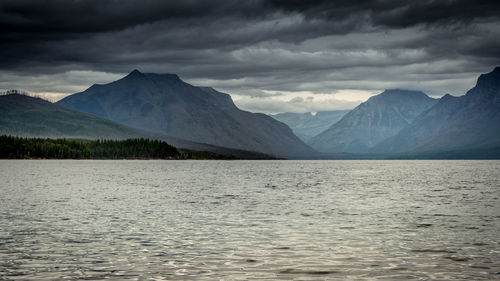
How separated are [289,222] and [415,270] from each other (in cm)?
2320

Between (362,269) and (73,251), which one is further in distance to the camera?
(73,251)

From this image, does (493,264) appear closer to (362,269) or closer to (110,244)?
(362,269)

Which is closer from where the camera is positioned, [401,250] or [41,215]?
[401,250]

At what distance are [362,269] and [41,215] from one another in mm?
39283

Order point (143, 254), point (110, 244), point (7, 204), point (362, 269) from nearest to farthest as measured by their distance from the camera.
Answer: point (362, 269), point (143, 254), point (110, 244), point (7, 204)

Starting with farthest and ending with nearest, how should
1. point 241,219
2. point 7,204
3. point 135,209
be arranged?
point 7,204 → point 135,209 → point 241,219

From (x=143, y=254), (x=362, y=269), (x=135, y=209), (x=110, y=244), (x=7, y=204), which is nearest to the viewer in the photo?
(x=362, y=269)

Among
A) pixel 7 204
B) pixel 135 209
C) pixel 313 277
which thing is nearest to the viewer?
pixel 313 277

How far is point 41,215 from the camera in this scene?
187ft

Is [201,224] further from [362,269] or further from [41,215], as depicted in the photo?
[362,269]

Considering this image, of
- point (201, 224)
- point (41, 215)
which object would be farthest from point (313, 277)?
point (41, 215)

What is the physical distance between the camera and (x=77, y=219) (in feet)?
175

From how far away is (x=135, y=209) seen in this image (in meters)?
64.8

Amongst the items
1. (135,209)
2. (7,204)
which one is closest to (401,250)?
(135,209)
